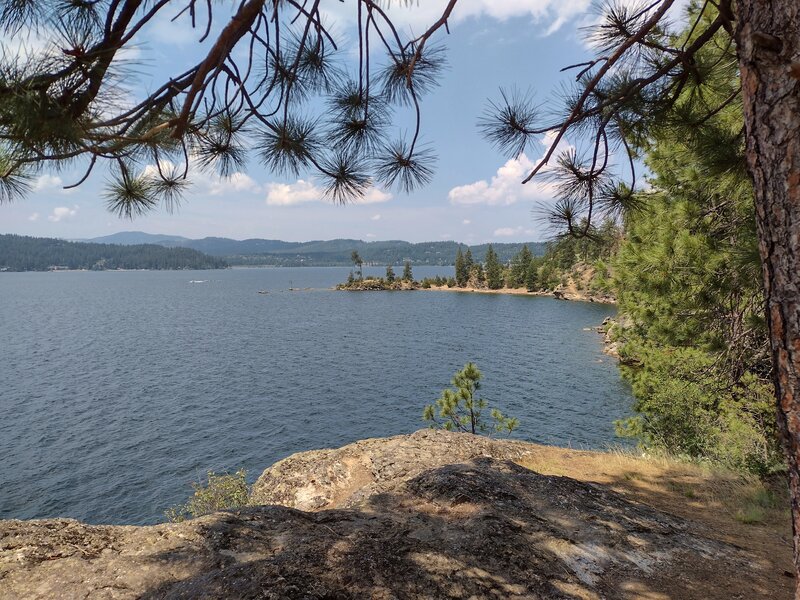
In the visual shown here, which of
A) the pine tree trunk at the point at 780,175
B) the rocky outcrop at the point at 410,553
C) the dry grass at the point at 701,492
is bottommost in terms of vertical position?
the dry grass at the point at 701,492

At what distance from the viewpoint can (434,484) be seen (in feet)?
17.1

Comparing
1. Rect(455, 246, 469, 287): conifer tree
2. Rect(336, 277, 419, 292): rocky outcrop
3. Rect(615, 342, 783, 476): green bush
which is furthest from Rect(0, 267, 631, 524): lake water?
Rect(455, 246, 469, 287): conifer tree

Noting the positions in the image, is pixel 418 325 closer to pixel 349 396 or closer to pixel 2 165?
pixel 349 396

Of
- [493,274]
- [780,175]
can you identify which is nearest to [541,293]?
[493,274]

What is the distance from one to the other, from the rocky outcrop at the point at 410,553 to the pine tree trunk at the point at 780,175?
80.5 inches

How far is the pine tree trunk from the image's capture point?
6.01 feet

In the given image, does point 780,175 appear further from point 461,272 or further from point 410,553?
point 461,272

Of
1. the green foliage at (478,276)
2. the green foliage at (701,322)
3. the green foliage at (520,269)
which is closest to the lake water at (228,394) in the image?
the green foliage at (701,322)

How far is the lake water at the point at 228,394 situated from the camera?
1683 centimetres

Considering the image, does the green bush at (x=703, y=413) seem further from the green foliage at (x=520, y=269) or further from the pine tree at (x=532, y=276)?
the green foliage at (x=520, y=269)

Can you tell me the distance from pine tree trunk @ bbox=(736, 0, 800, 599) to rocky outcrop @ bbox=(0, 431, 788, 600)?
6.71 feet

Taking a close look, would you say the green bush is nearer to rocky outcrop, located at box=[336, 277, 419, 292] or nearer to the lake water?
the lake water

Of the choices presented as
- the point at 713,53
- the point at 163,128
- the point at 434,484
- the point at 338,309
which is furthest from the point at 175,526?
the point at 338,309

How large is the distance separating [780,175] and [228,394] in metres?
28.0
